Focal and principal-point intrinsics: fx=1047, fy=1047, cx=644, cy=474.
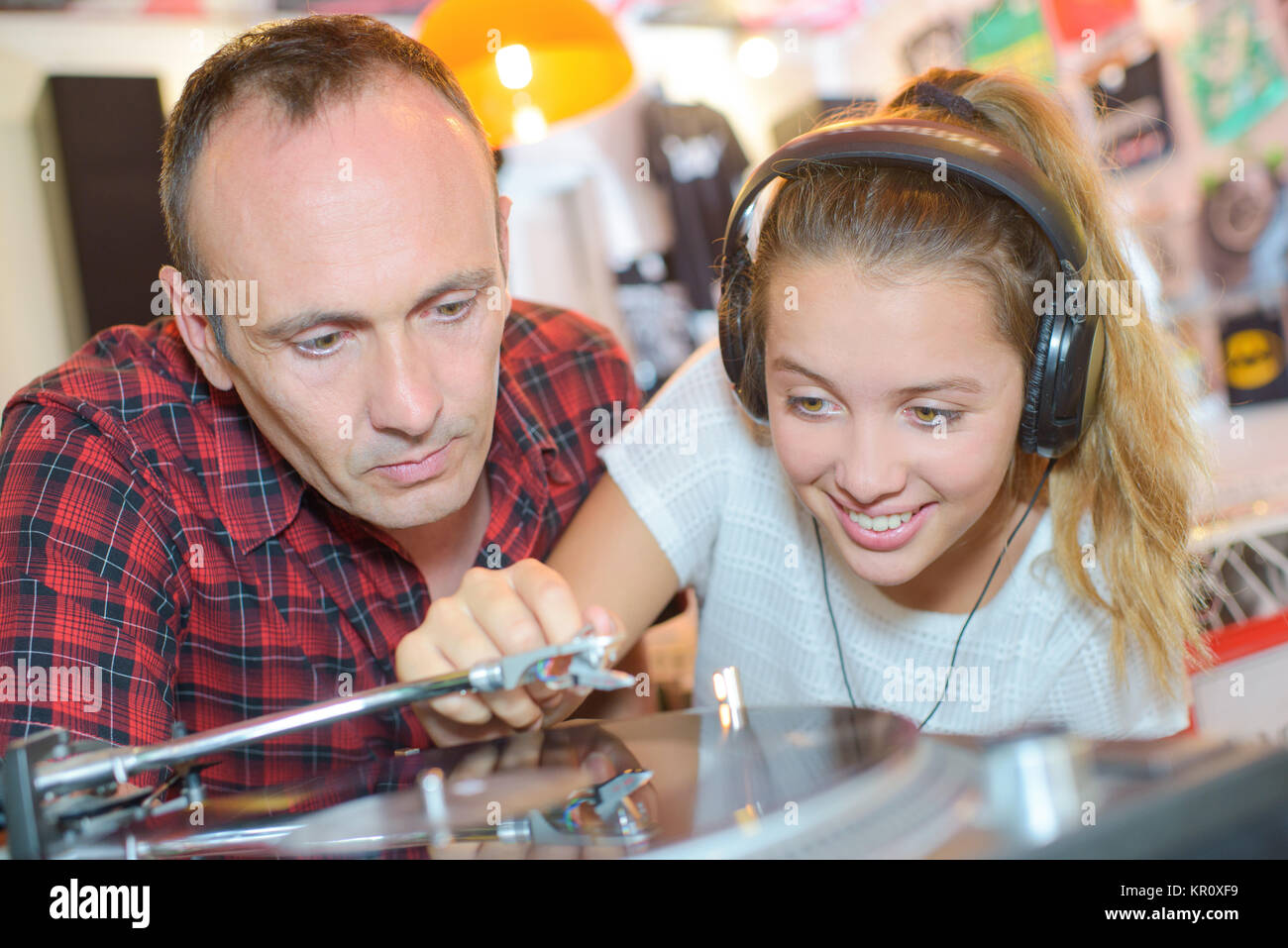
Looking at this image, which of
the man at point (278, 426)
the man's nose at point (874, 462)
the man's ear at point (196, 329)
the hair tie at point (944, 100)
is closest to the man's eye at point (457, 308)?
the man at point (278, 426)

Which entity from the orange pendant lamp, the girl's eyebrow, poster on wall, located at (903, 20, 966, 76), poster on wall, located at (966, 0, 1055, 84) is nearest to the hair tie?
the girl's eyebrow

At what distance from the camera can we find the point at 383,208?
2.90 ft

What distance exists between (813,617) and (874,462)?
37 centimetres

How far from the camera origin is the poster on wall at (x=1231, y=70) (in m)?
2.84

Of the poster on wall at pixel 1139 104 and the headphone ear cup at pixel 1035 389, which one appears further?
the poster on wall at pixel 1139 104

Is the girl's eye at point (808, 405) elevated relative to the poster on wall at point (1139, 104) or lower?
lower

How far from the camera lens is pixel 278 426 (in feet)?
3.33

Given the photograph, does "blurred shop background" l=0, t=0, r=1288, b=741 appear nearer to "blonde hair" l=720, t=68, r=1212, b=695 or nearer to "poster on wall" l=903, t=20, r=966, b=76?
"poster on wall" l=903, t=20, r=966, b=76

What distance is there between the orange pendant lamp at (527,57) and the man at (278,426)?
1.00 m

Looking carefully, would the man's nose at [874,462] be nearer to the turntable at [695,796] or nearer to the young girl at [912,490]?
the young girl at [912,490]

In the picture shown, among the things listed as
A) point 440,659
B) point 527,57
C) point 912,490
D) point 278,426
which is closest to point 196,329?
point 278,426
